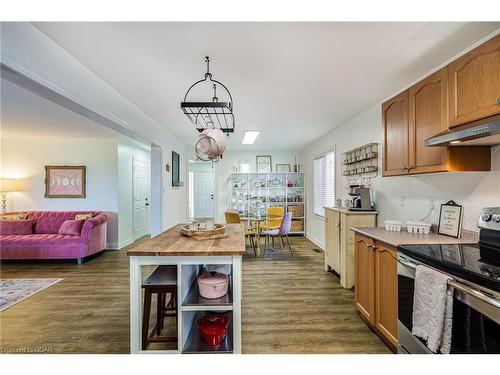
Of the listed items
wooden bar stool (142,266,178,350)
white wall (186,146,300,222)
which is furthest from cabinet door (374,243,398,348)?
white wall (186,146,300,222)

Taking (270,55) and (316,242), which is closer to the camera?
(270,55)

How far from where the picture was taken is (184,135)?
506 centimetres

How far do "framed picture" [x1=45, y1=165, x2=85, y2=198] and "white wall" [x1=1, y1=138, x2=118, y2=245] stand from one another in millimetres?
91

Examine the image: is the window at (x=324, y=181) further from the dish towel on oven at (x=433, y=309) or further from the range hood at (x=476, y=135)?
the dish towel on oven at (x=433, y=309)

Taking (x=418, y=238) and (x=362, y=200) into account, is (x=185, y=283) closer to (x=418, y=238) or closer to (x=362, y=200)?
(x=418, y=238)

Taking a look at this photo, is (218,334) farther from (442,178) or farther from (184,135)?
(184,135)

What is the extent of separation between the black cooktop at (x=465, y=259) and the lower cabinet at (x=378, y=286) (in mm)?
235

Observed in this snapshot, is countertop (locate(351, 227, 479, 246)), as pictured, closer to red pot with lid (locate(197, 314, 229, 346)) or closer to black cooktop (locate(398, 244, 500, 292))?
black cooktop (locate(398, 244, 500, 292))

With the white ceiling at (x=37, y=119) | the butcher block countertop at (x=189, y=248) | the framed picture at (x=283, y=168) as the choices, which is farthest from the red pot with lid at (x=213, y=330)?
the framed picture at (x=283, y=168)

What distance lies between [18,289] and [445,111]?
4.92 m

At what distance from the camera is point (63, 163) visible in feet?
16.8

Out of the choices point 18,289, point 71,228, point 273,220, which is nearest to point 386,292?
point 273,220
